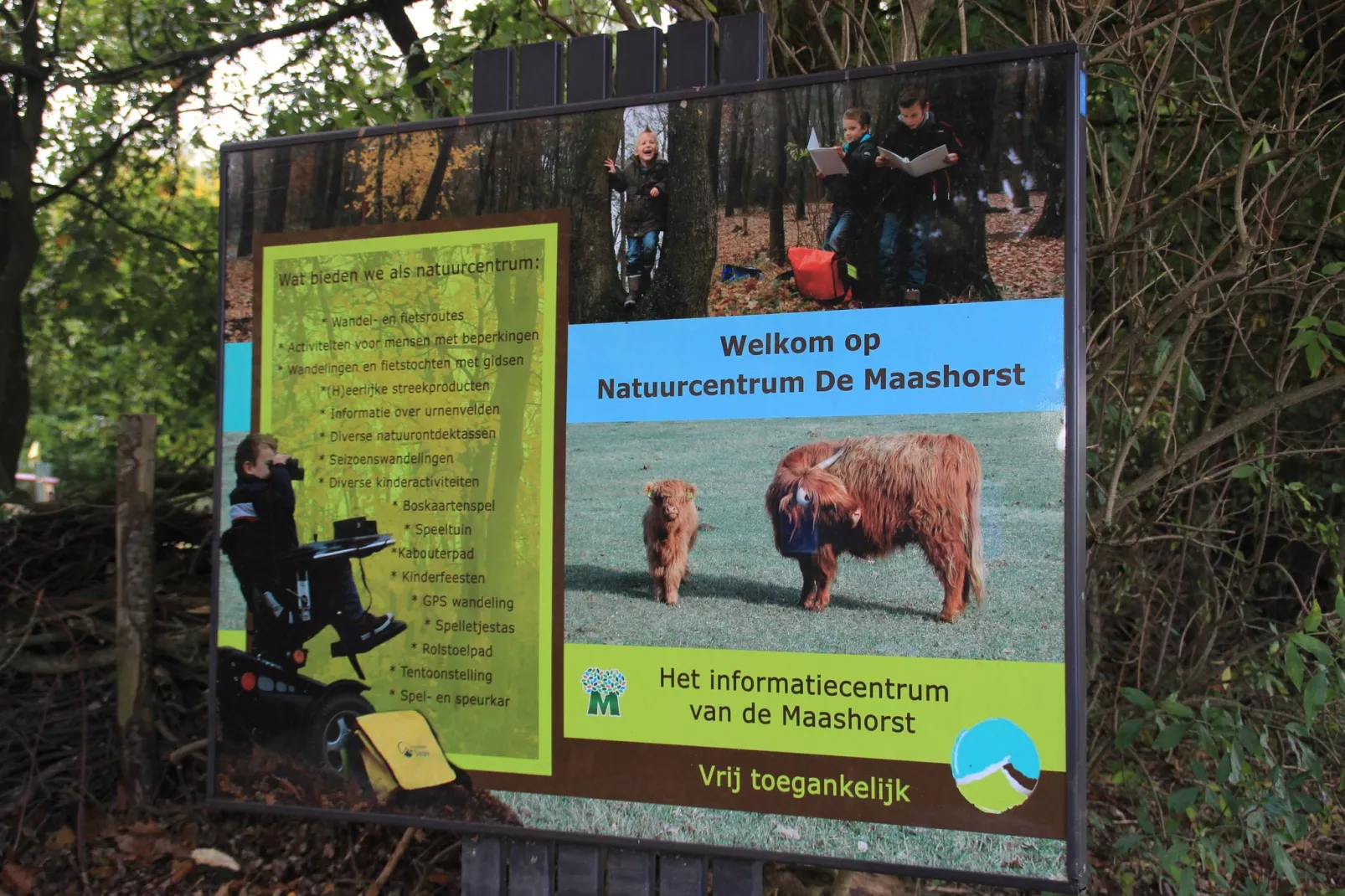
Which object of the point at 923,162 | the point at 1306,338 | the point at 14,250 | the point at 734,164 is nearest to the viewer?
the point at 923,162

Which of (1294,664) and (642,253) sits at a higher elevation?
(642,253)

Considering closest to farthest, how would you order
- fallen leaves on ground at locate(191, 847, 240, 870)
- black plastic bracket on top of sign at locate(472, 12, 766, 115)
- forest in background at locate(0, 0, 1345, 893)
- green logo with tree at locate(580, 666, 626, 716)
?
green logo with tree at locate(580, 666, 626, 716) → black plastic bracket on top of sign at locate(472, 12, 766, 115) → forest in background at locate(0, 0, 1345, 893) → fallen leaves on ground at locate(191, 847, 240, 870)

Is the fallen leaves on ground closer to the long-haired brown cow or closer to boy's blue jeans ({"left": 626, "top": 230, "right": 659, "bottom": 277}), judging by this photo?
the long-haired brown cow

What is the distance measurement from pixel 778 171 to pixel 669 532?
111 cm

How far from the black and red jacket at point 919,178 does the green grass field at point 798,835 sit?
1736mm

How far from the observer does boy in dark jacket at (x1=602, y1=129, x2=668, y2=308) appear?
332cm

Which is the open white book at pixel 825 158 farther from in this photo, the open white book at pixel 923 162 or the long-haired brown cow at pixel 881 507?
the long-haired brown cow at pixel 881 507

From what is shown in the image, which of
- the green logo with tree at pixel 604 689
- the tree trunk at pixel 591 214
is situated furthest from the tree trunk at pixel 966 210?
the green logo with tree at pixel 604 689

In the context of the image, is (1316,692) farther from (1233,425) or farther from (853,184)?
(853,184)

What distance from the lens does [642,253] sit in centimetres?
333

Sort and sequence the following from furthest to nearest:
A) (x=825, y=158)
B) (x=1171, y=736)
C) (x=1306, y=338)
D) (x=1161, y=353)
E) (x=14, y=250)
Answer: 1. (x=14, y=250)
2. (x=1161, y=353)
3. (x=1306, y=338)
4. (x=1171, y=736)
5. (x=825, y=158)

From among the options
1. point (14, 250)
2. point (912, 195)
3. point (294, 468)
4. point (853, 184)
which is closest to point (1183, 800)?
point (912, 195)

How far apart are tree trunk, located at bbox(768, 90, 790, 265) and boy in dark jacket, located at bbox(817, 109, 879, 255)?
4.7 inches

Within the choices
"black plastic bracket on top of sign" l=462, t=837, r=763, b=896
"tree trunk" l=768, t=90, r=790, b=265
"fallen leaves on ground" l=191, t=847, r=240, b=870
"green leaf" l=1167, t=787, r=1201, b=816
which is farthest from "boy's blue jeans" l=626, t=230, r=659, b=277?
"fallen leaves on ground" l=191, t=847, r=240, b=870
